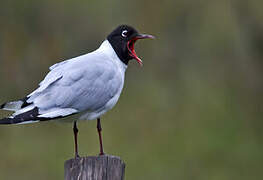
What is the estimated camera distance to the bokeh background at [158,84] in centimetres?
1026

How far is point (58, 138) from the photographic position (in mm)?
10539

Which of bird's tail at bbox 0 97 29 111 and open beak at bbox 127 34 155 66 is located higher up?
open beak at bbox 127 34 155 66

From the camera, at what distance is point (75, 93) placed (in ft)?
18.3

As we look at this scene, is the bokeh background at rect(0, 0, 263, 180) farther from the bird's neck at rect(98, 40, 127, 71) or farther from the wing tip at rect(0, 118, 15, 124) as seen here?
the wing tip at rect(0, 118, 15, 124)

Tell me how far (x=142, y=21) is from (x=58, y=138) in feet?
6.38

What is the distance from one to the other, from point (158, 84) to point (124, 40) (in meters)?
4.71

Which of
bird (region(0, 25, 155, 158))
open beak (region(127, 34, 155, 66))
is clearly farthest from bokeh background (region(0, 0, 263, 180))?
bird (region(0, 25, 155, 158))

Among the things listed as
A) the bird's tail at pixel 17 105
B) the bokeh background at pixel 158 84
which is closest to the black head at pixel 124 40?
the bird's tail at pixel 17 105

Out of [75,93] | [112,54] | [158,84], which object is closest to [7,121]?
[75,93]

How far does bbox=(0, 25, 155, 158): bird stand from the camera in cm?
542

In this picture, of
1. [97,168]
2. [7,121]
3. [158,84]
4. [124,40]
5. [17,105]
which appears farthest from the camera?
[158,84]

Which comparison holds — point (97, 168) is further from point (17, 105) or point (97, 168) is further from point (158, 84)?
point (158, 84)

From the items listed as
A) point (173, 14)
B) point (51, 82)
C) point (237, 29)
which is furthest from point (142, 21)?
point (51, 82)

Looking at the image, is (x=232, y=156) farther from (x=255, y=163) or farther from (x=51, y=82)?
(x=51, y=82)
